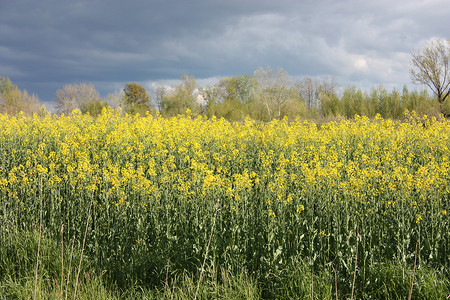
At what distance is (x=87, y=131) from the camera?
27.7ft

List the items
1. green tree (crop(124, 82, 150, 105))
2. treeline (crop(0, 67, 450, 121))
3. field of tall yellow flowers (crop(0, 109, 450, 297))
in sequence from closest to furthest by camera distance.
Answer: field of tall yellow flowers (crop(0, 109, 450, 297)) < treeline (crop(0, 67, 450, 121)) < green tree (crop(124, 82, 150, 105))

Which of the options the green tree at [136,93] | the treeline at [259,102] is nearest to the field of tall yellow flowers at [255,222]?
the treeline at [259,102]

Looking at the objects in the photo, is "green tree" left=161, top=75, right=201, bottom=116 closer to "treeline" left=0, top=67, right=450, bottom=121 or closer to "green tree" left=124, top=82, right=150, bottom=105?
"treeline" left=0, top=67, right=450, bottom=121

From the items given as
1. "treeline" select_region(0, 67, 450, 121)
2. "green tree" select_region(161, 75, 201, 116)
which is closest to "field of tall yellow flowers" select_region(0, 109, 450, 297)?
"treeline" select_region(0, 67, 450, 121)

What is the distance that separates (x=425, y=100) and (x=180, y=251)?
93.6ft

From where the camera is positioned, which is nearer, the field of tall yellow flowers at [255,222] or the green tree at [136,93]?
the field of tall yellow flowers at [255,222]

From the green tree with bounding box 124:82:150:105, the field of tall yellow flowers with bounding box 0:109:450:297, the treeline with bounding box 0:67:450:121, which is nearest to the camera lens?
the field of tall yellow flowers with bounding box 0:109:450:297

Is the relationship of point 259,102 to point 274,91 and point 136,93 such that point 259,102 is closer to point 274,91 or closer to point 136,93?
point 274,91

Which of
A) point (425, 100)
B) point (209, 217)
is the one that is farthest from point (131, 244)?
point (425, 100)

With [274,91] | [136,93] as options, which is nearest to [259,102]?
[274,91]

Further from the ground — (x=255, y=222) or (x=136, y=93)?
(x=136, y=93)

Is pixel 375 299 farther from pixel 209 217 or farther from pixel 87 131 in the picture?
pixel 87 131

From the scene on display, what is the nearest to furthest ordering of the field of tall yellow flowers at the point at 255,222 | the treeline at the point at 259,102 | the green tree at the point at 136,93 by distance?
the field of tall yellow flowers at the point at 255,222 → the treeline at the point at 259,102 → the green tree at the point at 136,93

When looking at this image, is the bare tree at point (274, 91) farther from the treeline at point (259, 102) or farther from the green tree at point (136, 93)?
the green tree at point (136, 93)
